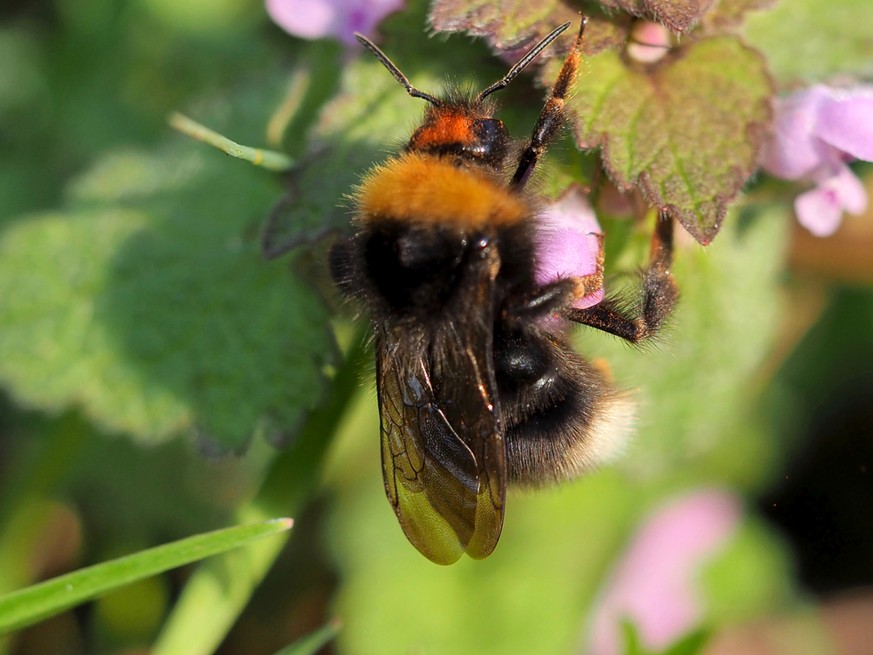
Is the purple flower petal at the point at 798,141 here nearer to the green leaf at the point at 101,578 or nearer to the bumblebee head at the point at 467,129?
the bumblebee head at the point at 467,129

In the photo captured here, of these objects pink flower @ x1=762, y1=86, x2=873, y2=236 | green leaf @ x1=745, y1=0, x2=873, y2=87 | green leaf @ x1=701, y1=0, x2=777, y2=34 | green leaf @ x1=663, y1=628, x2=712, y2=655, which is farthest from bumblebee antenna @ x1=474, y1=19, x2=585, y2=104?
green leaf @ x1=663, y1=628, x2=712, y2=655

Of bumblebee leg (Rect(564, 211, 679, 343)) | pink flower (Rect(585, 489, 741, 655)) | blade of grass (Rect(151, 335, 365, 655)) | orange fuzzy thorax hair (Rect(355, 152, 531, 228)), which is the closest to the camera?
orange fuzzy thorax hair (Rect(355, 152, 531, 228))

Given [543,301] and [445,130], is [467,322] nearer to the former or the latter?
[543,301]

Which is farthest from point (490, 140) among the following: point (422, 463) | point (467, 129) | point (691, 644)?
point (691, 644)

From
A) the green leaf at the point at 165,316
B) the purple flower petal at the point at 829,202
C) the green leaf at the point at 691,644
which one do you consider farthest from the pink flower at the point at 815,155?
the green leaf at the point at 165,316

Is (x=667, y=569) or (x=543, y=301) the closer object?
(x=543, y=301)

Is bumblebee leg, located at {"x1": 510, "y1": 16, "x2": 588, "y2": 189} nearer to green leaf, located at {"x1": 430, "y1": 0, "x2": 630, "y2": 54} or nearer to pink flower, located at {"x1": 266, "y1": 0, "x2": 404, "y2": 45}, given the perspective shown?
green leaf, located at {"x1": 430, "y1": 0, "x2": 630, "y2": 54}
